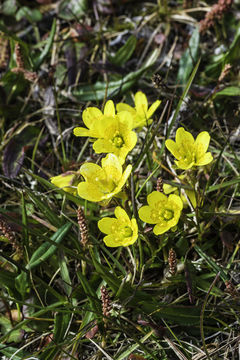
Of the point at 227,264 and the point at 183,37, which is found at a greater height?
the point at 183,37

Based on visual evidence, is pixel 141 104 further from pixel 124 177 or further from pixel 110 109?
pixel 124 177

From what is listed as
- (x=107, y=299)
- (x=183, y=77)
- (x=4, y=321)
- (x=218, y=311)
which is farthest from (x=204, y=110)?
(x=4, y=321)

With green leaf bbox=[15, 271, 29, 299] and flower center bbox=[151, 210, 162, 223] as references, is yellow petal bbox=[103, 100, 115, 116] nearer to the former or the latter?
flower center bbox=[151, 210, 162, 223]

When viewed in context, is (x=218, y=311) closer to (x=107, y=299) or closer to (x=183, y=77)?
(x=107, y=299)

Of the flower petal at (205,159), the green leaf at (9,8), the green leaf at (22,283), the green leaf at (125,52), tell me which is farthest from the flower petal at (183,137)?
the green leaf at (9,8)

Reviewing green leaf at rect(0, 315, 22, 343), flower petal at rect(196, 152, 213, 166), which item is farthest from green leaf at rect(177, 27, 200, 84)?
green leaf at rect(0, 315, 22, 343)

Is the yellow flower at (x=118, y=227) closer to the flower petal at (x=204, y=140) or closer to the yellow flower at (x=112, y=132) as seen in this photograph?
the yellow flower at (x=112, y=132)
